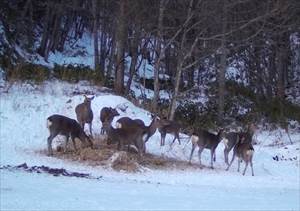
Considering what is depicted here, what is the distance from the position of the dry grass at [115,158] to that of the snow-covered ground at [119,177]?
318 mm

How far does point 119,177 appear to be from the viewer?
16.3 meters

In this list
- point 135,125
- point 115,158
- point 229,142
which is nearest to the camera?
point 115,158

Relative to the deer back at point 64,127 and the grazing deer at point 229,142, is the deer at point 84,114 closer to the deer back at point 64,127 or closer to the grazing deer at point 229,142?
the deer back at point 64,127

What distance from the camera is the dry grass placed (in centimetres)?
1738

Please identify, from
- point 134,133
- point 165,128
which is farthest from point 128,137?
point 165,128

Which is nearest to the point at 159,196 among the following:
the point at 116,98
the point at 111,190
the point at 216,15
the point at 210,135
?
the point at 111,190

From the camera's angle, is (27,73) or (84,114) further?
(27,73)

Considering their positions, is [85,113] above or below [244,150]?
above

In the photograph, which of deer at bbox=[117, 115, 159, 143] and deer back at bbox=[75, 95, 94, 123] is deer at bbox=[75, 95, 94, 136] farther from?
deer at bbox=[117, 115, 159, 143]

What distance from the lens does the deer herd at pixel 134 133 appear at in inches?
735

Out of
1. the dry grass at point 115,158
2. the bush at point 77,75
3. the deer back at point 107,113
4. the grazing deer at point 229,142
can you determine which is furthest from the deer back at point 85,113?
the bush at point 77,75

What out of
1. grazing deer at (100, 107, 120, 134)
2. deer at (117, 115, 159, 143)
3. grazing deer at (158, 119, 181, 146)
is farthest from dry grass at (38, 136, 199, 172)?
grazing deer at (158, 119, 181, 146)

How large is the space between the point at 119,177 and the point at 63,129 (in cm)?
318

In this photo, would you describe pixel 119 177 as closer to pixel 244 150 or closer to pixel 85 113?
pixel 85 113
